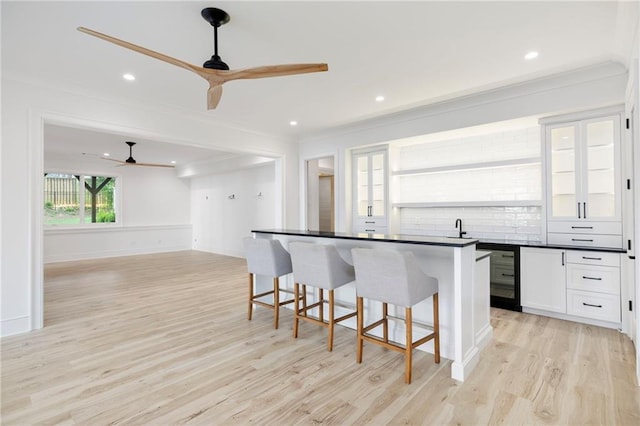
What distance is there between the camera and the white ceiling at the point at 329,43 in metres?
2.34

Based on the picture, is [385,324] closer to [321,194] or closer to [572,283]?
[572,283]

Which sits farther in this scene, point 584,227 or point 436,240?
point 584,227

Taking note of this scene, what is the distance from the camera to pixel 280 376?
8.09 feet

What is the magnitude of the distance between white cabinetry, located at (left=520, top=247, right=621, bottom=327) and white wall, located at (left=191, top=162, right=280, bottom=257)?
5.03 meters

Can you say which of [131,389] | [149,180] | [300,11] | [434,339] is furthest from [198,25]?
[149,180]

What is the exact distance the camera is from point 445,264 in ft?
9.10

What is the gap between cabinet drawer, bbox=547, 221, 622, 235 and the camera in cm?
345

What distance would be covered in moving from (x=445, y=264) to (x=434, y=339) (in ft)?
2.08

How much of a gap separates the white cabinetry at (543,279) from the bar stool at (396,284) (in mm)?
1920

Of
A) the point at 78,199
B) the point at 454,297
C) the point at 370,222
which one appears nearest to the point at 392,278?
the point at 454,297

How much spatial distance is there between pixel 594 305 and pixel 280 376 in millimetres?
3404

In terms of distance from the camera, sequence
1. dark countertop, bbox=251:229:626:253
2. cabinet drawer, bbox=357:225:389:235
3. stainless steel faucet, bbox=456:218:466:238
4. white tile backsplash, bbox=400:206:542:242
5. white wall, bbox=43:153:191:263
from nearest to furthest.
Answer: dark countertop, bbox=251:229:626:253
white tile backsplash, bbox=400:206:542:242
stainless steel faucet, bbox=456:218:466:238
cabinet drawer, bbox=357:225:389:235
white wall, bbox=43:153:191:263

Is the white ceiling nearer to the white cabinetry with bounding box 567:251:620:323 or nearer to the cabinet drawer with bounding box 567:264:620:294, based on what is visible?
the white cabinetry with bounding box 567:251:620:323

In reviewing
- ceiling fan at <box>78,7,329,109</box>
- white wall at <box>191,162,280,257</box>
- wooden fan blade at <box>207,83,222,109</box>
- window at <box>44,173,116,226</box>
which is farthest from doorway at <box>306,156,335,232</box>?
window at <box>44,173,116,226</box>
